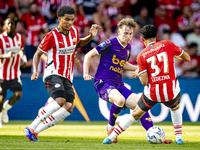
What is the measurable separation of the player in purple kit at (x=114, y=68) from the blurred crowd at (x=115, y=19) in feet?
16.6

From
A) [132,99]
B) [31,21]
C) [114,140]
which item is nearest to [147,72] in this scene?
[132,99]

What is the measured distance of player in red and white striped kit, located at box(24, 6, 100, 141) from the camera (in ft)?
19.5

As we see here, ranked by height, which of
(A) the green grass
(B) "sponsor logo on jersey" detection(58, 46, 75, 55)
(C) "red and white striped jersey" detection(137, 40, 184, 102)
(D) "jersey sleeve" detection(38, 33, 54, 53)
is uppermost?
(D) "jersey sleeve" detection(38, 33, 54, 53)

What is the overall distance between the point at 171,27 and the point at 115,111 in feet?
27.0

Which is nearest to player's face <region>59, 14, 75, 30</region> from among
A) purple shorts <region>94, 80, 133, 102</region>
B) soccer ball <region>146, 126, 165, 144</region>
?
purple shorts <region>94, 80, 133, 102</region>

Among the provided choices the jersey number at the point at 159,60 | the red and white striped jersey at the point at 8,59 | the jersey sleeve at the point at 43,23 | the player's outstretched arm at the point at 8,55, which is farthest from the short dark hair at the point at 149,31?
the jersey sleeve at the point at 43,23

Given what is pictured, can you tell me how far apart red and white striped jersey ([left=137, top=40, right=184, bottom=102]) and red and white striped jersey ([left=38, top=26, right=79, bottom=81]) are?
1557 millimetres

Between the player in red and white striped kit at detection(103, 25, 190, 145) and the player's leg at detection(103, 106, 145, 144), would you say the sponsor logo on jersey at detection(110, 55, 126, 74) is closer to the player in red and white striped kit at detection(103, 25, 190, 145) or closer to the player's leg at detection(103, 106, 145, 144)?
the player in red and white striped kit at detection(103, 25, 190, 145)

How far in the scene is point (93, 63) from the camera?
11562 mm

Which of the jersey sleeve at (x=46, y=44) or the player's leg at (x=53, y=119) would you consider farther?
the jersey sleeve at (x=46, y=44)

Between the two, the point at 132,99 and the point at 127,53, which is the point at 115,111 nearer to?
the point at 132,99

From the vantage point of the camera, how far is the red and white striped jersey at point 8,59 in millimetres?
→ 9203

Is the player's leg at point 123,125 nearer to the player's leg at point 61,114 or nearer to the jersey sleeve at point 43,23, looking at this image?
the player's leg at point 61,114

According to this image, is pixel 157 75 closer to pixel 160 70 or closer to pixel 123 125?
pixel 160 70
